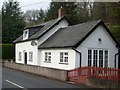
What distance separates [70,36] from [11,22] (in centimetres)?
4953

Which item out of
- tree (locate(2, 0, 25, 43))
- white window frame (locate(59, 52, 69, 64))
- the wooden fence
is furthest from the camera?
tree (locate(2, 0, 25, 43))

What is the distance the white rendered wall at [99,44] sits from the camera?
99.8ft

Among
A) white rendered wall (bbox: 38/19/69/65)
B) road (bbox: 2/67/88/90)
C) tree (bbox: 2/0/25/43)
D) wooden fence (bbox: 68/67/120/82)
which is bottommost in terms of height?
road (bbox: 2/67/88/90)

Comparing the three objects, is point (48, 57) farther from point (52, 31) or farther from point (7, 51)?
point (7, 51)

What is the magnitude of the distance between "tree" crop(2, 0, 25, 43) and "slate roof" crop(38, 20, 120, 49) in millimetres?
35158

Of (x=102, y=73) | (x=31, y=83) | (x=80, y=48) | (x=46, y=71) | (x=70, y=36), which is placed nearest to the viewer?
(x=102, y=73)

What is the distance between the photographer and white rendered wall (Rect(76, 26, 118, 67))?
99.8 feet

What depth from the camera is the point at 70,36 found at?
33.6 m

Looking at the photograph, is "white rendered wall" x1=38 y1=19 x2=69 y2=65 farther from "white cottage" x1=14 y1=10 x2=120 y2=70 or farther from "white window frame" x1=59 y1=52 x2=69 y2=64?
"white window frame" x1=59 y1=52 x2=69 y2=64

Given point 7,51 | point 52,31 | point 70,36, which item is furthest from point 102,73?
point 7,51

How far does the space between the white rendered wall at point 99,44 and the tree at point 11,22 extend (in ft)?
143

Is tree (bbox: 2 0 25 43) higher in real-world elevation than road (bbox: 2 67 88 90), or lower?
higher

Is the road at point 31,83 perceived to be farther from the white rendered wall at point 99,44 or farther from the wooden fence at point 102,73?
the white rendered wall at point 99,44

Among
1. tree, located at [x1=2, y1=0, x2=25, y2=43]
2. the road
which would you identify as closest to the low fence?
the road
